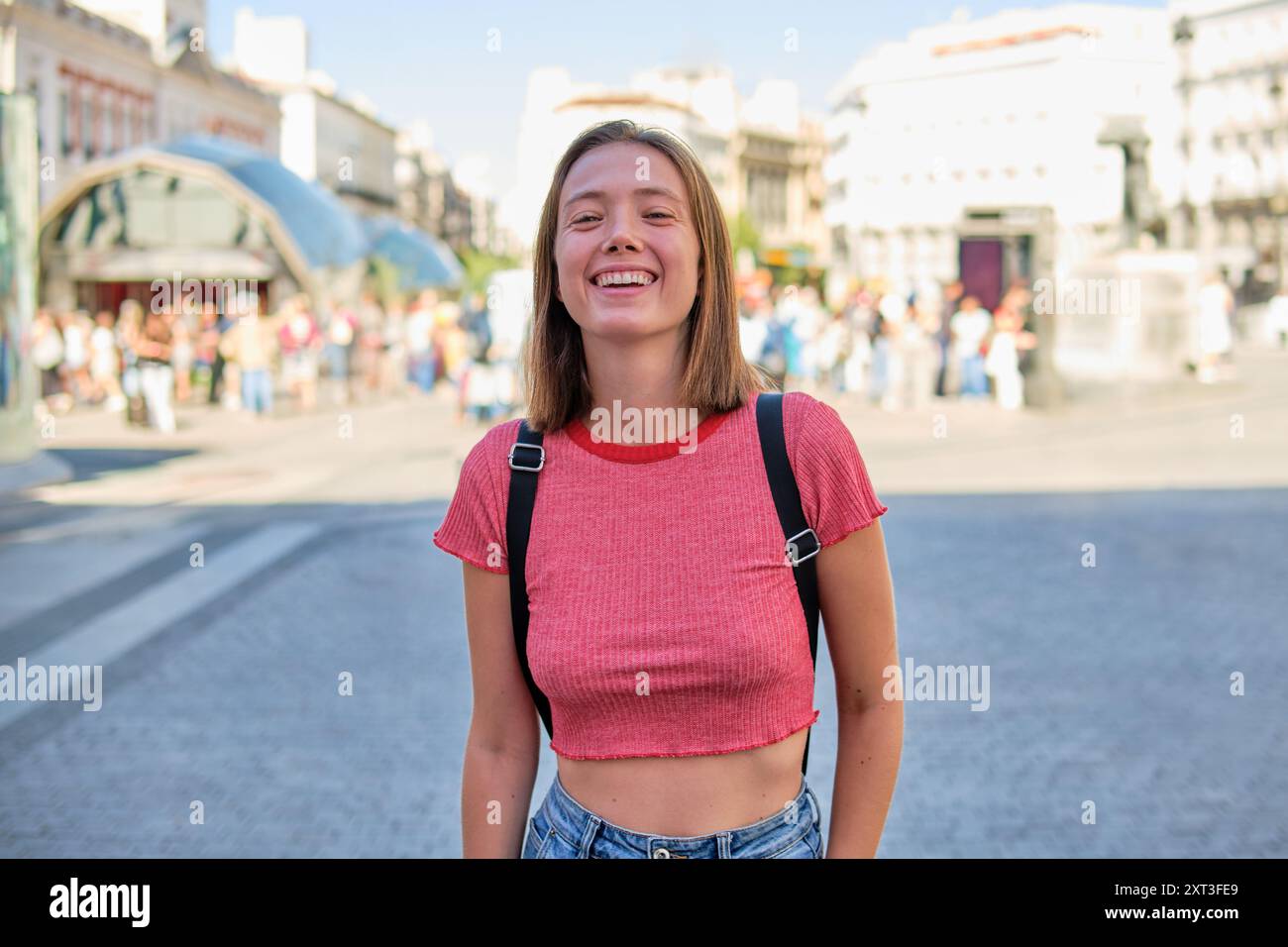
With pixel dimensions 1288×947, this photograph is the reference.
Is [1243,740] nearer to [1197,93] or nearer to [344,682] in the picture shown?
[344,682]

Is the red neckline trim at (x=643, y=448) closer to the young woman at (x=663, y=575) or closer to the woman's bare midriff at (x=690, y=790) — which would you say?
the young woman at (x=663, y=575)

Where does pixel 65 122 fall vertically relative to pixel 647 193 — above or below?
above

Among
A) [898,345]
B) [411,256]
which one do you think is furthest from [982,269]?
[411,256]

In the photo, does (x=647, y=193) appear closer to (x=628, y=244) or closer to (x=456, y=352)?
(x=628, y=244)

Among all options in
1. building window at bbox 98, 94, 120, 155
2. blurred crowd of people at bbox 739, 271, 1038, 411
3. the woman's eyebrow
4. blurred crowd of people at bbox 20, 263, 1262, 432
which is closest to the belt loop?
the woman's eyebrow

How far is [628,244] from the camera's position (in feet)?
6.67

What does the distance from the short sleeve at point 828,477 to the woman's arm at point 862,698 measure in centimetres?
6

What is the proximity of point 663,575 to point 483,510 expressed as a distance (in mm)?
264

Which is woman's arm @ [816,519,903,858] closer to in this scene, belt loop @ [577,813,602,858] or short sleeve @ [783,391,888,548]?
short sleeve @ [783,391,888,548]

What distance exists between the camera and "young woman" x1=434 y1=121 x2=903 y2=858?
1.96 meters

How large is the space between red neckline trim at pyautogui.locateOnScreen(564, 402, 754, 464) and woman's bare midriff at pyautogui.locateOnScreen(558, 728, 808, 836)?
0.37m

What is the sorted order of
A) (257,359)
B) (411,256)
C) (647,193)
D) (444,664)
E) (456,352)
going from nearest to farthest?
1. (647,193)
2. (444,664)
3. (257,359)
4. (456,352)
5. (411,256)
